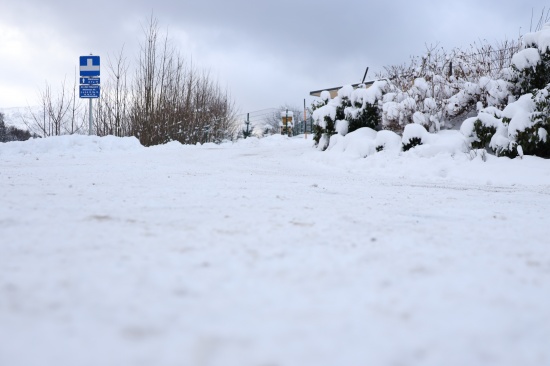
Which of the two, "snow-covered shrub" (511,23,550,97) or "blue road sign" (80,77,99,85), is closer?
"snow-covered shrub" (511,23,550,97)

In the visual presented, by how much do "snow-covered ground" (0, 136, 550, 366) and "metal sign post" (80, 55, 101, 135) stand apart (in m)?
7.60

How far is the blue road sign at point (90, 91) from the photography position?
28.0 feet

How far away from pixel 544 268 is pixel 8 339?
1441 millimetres

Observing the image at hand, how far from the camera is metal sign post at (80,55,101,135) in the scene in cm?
856

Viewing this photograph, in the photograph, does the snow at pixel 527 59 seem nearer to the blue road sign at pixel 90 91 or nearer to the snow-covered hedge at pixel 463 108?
the snow-covered hedge at pixel 463 108


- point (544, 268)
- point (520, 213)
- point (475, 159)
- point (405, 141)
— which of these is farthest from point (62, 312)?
point (405, 141)

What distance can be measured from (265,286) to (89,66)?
932 centimetres

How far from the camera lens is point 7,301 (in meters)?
0.83

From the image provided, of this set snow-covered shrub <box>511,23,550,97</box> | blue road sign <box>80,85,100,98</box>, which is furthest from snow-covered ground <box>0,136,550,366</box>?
blue road sign <box>80,85,100,98</box>

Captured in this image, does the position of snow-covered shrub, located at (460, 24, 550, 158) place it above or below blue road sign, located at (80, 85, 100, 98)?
below

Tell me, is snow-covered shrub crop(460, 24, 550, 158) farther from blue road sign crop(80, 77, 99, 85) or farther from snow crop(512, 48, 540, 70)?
blue road sign crop(80, 77, 99, 85)

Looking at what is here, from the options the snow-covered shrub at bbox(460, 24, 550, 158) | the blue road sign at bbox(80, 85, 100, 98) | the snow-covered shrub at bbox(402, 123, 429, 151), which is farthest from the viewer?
the blue road sign at bbox(80, 85, 100, 98)

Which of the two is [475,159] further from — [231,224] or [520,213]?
[231,224]

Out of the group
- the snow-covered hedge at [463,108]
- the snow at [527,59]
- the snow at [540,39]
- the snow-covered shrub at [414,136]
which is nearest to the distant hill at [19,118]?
the snow-covered hedge at [463,108]
